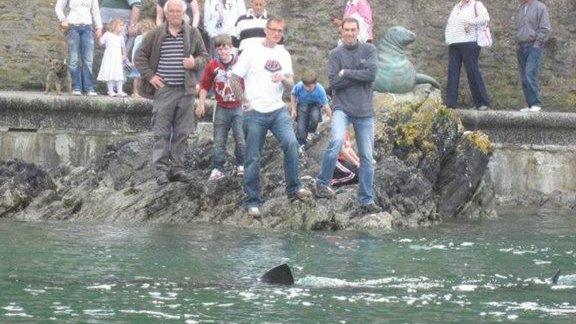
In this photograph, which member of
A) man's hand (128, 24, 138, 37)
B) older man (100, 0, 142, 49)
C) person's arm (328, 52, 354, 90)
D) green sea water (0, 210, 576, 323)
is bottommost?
green sea water (0, 210, 576, 323)

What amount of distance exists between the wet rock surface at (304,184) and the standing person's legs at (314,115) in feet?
0.46

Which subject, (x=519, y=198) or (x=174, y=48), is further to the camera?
(x=519, y=198)

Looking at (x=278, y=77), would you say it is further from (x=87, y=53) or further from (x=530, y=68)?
(x=530, y=68)

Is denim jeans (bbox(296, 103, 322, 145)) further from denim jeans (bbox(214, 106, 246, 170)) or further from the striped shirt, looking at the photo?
the striped shirt

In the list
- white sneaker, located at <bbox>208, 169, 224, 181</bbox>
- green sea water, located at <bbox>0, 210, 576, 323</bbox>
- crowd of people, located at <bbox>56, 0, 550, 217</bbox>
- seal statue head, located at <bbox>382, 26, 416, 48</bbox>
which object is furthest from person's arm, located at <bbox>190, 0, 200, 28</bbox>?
green sea water, located at <bbox>0, 210, 576, 323</bbox>

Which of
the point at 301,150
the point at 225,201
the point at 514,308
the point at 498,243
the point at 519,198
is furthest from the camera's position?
the point at 519,198

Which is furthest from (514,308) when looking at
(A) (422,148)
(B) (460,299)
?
(A) (422,148)

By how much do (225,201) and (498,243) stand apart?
2.84 m

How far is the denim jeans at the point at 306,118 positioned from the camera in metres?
17.0

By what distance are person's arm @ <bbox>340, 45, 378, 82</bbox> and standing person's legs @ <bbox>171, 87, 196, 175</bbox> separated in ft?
5.49

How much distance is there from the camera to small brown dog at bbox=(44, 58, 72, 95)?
1969 centimetres

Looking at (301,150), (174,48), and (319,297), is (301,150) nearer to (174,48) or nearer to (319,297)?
(174,48)

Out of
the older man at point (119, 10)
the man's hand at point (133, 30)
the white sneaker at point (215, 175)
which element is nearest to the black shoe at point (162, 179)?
the white sneaker at point (215, 175)

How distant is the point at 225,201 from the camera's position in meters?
15.8
